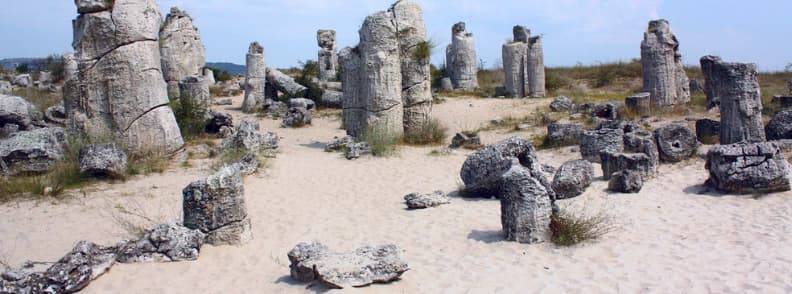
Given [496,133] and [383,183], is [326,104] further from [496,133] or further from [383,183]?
[383,183]

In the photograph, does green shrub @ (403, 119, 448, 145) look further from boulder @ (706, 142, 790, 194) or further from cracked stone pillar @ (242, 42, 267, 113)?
cracked stone pillar @ (242, 42, 267, 113)

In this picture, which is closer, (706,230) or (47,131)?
(706,230)

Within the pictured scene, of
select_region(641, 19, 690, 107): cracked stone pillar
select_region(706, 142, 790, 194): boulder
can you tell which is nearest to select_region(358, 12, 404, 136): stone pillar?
select_region(706, 142, 790, 194): boulder

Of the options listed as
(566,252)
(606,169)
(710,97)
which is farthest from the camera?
(710,97)

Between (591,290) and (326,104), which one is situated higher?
(326,104)

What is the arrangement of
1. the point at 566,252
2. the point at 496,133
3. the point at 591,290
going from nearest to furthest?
1. the point at 591,290
2. the point at 566,252
3. the point at 496,133

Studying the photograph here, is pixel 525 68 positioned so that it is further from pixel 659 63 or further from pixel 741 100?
pixel 741 100

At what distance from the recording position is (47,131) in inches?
387

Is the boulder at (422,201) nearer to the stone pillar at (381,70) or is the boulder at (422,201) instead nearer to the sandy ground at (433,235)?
the sandy ground at (433,235)

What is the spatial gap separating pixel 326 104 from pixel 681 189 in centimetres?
1209

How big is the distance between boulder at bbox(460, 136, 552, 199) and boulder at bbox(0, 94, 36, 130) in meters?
9.27

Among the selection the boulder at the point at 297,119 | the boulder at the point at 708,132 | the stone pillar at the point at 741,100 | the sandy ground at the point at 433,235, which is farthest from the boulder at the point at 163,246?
the boulder at the point at 297,119

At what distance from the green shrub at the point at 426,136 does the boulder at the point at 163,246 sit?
722cm

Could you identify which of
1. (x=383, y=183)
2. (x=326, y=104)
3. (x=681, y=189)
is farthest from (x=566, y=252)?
(x=326, y=104)
